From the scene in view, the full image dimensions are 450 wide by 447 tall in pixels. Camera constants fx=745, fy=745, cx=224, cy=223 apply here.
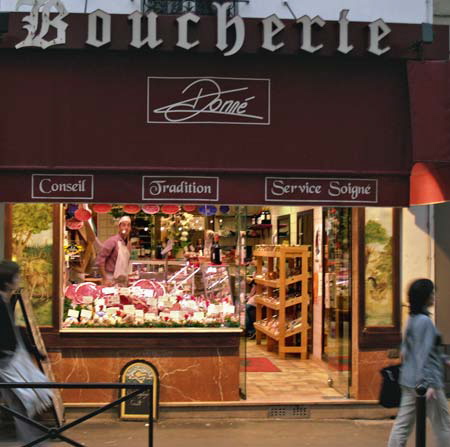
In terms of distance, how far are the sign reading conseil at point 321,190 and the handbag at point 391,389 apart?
2.60 m

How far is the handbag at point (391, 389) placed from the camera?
6.23 metres

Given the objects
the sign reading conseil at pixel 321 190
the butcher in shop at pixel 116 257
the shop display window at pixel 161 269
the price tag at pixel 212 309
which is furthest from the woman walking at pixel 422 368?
the butcher in shop at pixel 116 257

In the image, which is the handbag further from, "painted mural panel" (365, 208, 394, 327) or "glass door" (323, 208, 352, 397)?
"glass door" (323, 208, 352, 397)

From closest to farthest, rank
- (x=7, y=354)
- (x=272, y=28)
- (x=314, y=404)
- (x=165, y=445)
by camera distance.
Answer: (x=7, y=354) < (x=165, y=445) < (x=272, y=28) < (x=314, y=404)

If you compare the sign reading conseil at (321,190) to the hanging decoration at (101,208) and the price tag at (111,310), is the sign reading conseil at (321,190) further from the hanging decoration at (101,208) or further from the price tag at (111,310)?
the price tag at (111,310)

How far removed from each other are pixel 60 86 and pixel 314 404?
4.70 metres

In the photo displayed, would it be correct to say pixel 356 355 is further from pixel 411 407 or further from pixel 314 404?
pixel 411 407

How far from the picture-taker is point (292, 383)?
10000 millimetres

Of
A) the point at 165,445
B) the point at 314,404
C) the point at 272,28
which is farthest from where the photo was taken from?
the point at 314,404

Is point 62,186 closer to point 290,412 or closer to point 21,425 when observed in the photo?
point 21,425

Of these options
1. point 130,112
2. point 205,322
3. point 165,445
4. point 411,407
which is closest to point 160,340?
point 205,322

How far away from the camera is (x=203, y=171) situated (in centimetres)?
830

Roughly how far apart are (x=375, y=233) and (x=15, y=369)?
4731 mm

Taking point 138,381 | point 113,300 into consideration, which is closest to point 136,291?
point 113,300
